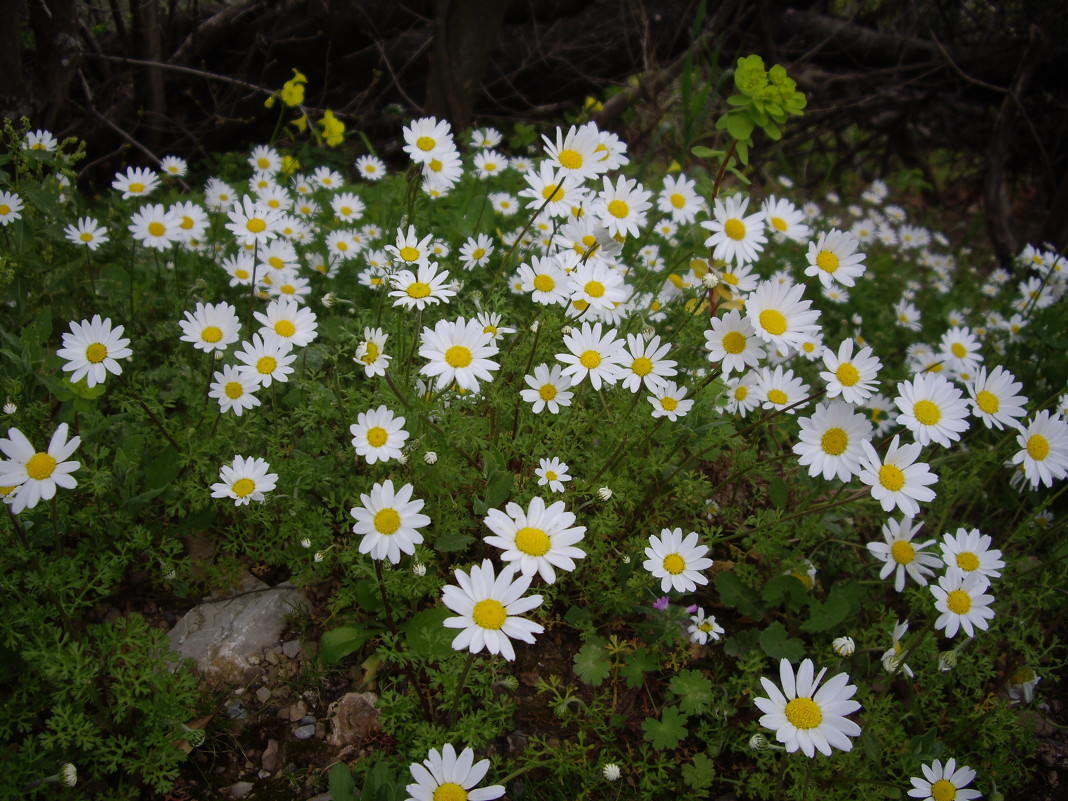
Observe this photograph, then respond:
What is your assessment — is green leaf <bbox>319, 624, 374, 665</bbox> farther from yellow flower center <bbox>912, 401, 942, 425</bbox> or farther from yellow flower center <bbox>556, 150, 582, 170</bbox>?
yellow flower center <bbox>912, 401, 942, 425</bbox>

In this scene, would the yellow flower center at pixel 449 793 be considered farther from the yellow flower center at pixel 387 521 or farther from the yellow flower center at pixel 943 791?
the yellow flower center at pixel 943 791

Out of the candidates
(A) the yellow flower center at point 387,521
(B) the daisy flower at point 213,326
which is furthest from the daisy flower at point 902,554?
(B) the daisy flower at point 213,326

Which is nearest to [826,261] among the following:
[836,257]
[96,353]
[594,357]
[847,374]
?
[836,257]

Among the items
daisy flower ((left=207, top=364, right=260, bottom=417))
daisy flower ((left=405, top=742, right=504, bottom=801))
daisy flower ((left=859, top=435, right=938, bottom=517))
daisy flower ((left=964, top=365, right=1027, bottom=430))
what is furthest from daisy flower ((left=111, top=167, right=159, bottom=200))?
daisy flower ((left=964, top=365, right=1027, bottom=430))

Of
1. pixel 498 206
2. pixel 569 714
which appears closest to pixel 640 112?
pixel 498 206

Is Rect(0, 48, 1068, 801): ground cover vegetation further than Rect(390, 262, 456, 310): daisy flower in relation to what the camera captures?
No

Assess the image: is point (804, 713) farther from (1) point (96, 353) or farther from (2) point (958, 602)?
(1) point (96, 353)

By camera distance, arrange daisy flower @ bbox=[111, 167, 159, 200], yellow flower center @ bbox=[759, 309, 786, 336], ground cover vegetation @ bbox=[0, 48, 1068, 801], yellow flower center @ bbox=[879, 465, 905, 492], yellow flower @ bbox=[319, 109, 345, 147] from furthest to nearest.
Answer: yellow flower @ bbox=[319, 109, 345, 147] → daisy flower @ bbox=[111, 167, 159, 200] → yellow flower center @ bbox=[759, 309, 786, 336] → yellow flower center @ bbox=[879, 465, 905, 492] → ground cover vegetation @ bbox=[0, 48, 1068, 801]

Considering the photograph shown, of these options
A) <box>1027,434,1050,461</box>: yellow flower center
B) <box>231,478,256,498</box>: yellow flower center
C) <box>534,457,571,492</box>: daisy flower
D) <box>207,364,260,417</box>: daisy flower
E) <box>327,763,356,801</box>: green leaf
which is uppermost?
<box>1027,434,1050,461</box>: yellow flower center
